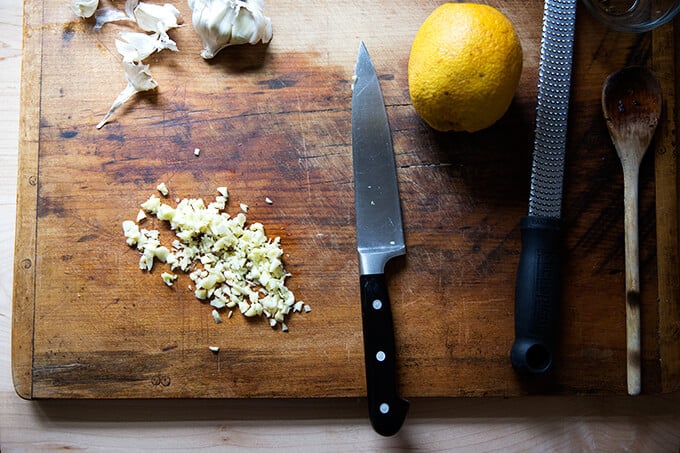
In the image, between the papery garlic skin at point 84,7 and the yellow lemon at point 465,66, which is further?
the papery garlic skin at point 84,7

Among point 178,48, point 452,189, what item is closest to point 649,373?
point 452,189

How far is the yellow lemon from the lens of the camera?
93cm

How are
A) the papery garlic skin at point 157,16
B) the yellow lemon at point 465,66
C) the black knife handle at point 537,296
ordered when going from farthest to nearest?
the papery garlic skin at point 157,16 < the black knife handle at point 537,296 < the yellow lemon at point 465,66

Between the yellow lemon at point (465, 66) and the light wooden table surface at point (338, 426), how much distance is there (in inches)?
22.9

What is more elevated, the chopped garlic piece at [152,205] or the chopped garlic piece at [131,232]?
the chopped garlic piece at [152,205]

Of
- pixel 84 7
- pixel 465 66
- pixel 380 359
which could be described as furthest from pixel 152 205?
pixel 465 66

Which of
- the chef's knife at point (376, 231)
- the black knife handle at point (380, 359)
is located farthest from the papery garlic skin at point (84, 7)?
the black knife handle at point (380, 359)

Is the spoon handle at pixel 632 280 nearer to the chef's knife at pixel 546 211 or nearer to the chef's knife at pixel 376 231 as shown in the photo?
the chef's knife at pixel 546 211

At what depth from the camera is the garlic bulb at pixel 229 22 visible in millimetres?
1091

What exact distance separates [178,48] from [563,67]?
29.6 inches

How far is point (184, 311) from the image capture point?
1.12 m

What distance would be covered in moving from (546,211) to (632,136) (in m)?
0.23

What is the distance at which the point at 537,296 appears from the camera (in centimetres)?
104

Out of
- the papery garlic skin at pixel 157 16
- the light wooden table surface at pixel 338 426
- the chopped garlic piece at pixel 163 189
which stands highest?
the papery garlic skin at pixel 157 16
